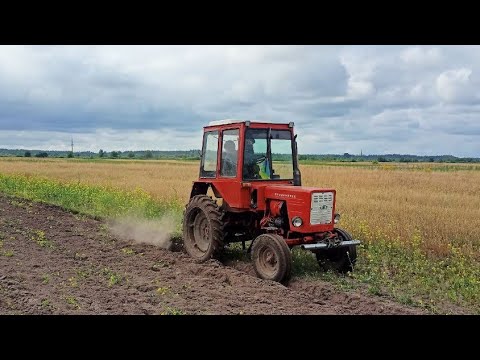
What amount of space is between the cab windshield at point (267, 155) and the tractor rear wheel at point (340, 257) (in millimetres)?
1538

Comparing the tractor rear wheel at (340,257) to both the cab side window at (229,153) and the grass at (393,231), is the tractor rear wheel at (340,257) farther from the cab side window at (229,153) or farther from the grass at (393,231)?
the cab side window at (229,153)

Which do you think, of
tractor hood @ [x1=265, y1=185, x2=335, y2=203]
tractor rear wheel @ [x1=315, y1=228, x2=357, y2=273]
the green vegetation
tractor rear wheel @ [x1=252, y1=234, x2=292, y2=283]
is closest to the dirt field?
tractor rear wheel @ [x1=252, y1=234, x2=292, y2=283]

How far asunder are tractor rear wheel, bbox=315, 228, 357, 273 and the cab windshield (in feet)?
5.05

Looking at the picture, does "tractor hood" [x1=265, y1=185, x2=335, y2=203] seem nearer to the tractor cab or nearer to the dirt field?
the tractor cab

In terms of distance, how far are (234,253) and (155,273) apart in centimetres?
228

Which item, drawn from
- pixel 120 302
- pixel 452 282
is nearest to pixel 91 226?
pixel 120 302

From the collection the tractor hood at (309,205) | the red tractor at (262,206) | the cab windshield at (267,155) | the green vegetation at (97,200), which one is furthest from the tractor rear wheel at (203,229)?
the green vegetation at (97,200)

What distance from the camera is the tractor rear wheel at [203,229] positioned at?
9.28 meters

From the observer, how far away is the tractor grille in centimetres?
831

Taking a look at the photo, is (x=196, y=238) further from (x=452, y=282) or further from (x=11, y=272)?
(x=452, y=282)

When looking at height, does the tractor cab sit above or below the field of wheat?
above

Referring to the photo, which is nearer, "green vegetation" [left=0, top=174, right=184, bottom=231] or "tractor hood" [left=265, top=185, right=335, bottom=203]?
"tractor hood" [left=265, top=185, right=335, bottom=203]

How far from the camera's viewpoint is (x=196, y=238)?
33.4 ft
